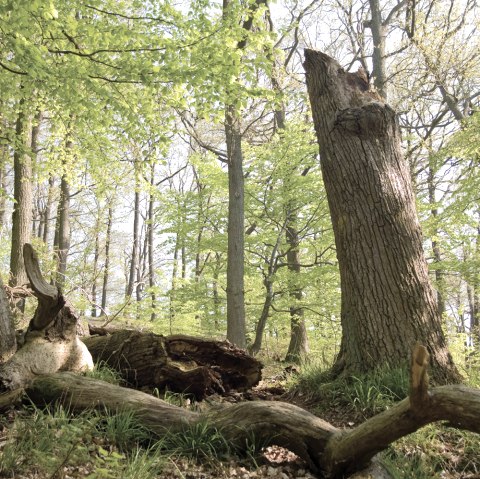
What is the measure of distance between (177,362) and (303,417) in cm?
210

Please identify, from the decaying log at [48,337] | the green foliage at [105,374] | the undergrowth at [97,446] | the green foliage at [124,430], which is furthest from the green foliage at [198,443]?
the decaying log at [48,337]

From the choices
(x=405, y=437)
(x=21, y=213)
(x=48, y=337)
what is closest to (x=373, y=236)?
(x=405, y=437)

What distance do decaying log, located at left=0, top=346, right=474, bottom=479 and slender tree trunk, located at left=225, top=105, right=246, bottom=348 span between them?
167 inches

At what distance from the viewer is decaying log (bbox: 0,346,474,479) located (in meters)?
2.37

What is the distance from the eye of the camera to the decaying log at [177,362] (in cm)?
459

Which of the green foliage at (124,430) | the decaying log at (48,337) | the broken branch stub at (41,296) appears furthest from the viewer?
the broken branch stub at (41,296)

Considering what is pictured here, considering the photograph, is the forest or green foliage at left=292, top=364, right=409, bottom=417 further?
green foliage at left=292, top=364, right=409, bottom=417

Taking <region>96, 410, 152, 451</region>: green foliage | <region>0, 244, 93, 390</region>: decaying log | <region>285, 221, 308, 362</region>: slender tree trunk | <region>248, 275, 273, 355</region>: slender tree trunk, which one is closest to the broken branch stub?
<region>0, 244, 93, 390</region>: decaying log

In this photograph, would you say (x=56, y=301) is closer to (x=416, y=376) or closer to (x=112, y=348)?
(x=112, y=348)

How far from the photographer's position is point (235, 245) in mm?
8031

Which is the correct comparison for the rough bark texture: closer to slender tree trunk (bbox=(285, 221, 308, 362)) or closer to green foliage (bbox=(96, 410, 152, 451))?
green foliage (bbox=(96, 410, 152, 451))

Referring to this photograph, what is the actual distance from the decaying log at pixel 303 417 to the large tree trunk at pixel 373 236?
4.81 feet

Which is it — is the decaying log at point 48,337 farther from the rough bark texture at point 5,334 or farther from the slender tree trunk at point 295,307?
the slender tree trunk at point 295,307

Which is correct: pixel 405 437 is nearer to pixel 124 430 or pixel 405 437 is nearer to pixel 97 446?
pixel 124 430
